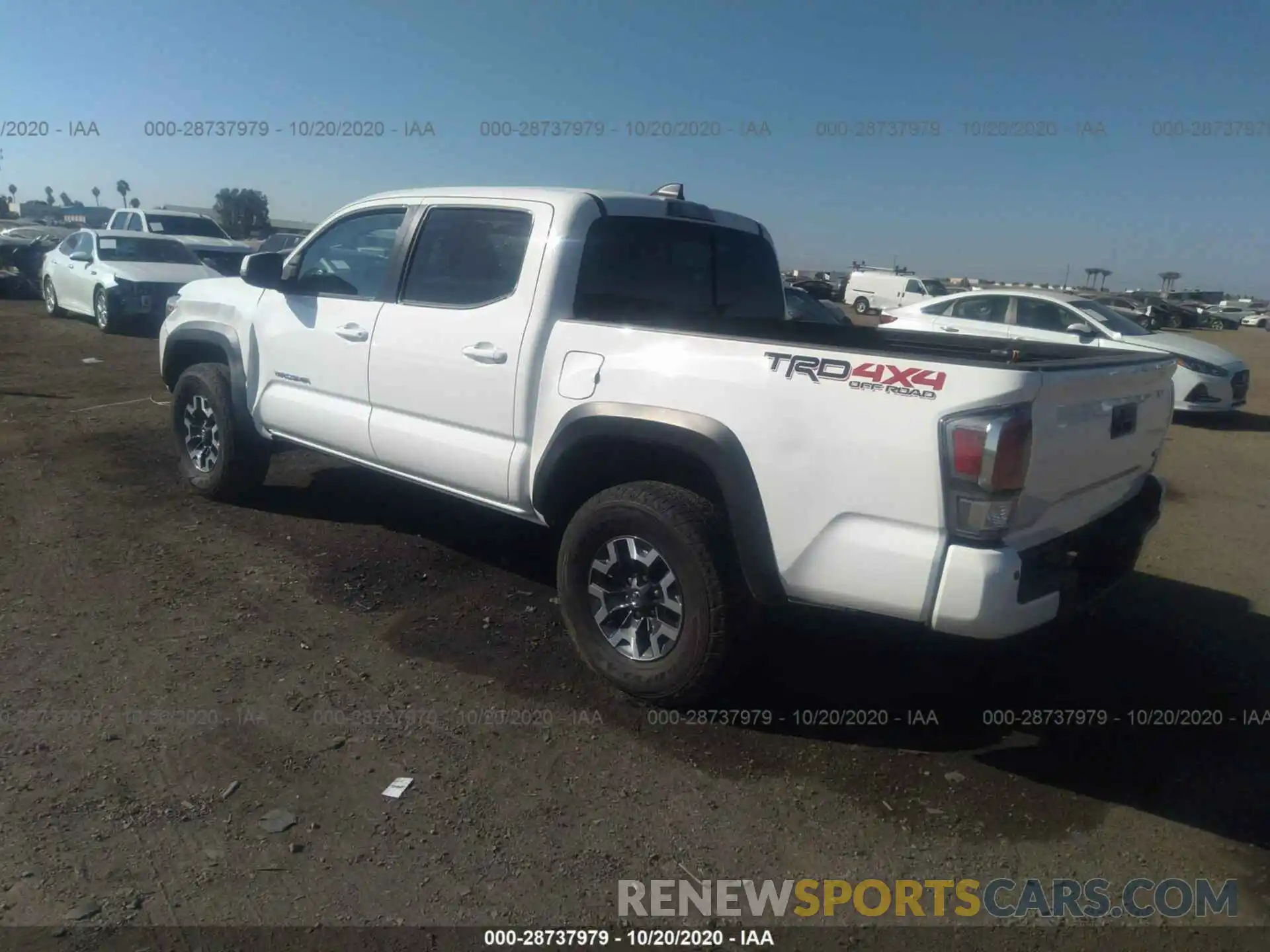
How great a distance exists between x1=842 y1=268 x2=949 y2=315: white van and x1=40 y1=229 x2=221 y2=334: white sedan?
86.4 ft

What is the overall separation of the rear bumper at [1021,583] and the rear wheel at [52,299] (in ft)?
58.4

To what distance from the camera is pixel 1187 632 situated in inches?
191

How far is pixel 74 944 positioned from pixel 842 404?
2709mm

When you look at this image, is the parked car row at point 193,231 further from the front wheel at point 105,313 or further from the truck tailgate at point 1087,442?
the truck tailgate at point 1087,442

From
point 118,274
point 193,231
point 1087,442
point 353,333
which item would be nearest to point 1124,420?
point 1087,442

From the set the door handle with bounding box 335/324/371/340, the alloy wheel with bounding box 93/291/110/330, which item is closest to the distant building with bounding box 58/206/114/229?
the alloy wheel with bounding box 93/291/110/330

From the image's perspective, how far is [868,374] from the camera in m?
3.11

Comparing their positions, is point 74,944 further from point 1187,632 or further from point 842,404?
point 1187,632

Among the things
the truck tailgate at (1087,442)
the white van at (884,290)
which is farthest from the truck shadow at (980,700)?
the white van at (884,290)

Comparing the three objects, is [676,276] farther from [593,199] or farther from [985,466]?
[985,466]

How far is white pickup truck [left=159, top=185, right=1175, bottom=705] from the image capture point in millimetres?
3047

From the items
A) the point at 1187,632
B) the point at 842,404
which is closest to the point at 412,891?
the point at 842,404

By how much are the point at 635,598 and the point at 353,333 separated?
7.25ft

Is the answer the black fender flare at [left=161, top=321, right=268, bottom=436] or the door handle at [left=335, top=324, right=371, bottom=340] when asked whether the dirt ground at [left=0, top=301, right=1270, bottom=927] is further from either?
the door handle at [left=335, top=324, right=371, bottom=340]
